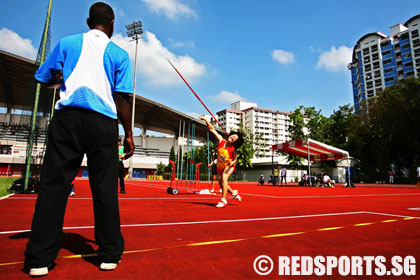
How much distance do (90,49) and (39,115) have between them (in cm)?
680

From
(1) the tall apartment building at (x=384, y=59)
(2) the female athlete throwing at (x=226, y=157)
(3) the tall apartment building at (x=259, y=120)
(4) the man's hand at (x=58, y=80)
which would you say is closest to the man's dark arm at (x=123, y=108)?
(4) the man's hand at (x=58, y=80)

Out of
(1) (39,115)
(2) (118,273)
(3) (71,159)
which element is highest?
(1) (39,115)

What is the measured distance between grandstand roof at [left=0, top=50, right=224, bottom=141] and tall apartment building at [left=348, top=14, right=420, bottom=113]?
4758cm

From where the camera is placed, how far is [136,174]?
2125 inches

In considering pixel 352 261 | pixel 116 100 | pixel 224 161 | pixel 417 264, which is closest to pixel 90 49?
pixel 116 100

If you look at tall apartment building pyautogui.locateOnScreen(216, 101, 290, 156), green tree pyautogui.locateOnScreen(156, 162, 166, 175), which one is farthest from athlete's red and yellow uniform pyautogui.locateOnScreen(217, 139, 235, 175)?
tall apartment building pyautogui.locateOnScreen(216, 101, 290, 156)

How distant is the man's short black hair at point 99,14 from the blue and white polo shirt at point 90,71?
9cm

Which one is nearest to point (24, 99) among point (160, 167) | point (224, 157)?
point (160, 167)

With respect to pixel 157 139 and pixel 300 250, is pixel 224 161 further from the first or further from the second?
pixel 157 139

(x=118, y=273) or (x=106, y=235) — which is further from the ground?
(x=106, y=235)

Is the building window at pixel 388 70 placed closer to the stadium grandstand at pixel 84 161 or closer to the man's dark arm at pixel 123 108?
the stadium grandstand at pixel 84 161

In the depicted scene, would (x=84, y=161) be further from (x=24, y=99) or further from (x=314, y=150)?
(x=314, y=150)

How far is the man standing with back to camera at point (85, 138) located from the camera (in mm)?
1669

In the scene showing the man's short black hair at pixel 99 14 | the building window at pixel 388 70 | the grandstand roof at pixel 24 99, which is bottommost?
the man's short black hair at pixel 99 14
